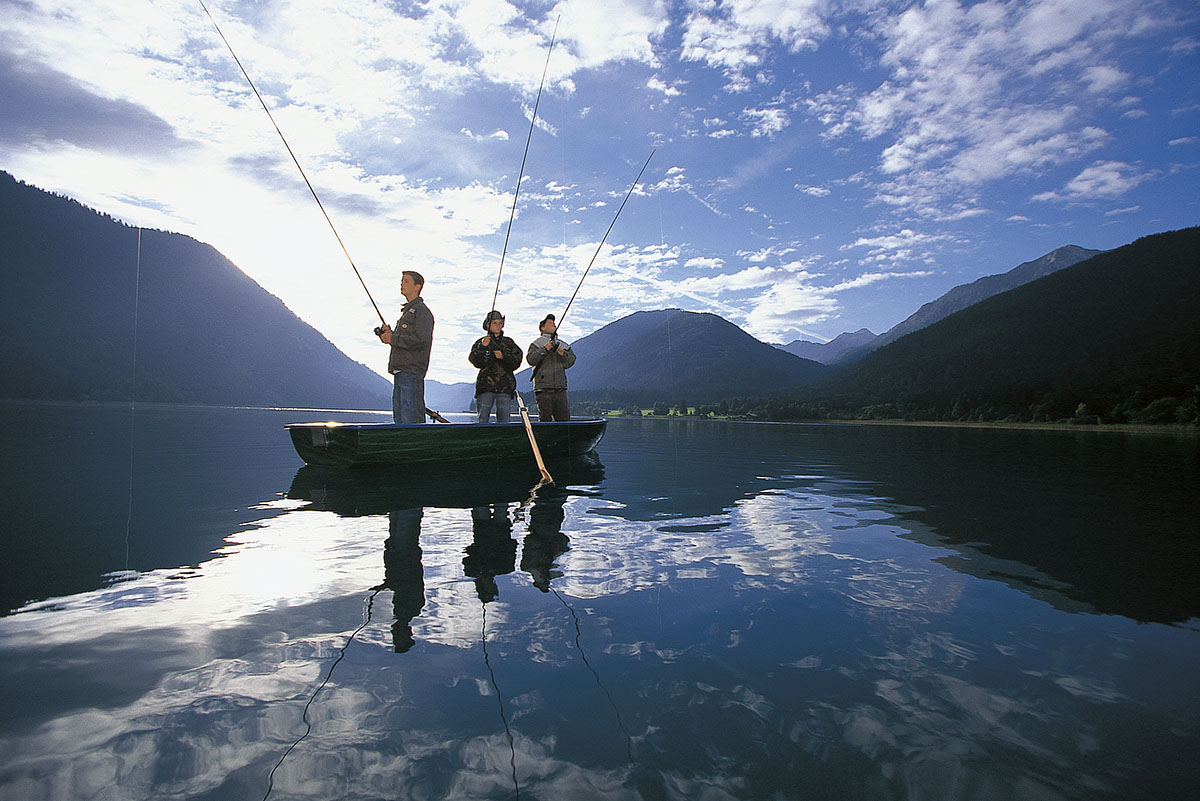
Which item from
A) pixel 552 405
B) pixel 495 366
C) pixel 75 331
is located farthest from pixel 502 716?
pixel 75 331

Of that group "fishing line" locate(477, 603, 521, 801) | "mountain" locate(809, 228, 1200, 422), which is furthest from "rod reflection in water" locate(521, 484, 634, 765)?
"mountain" locate(809, 228, 1200, 422)

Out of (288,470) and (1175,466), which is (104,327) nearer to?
(288,470)

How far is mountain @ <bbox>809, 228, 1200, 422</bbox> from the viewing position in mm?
69750

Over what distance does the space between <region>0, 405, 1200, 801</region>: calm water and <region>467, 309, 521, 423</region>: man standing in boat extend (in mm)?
6622

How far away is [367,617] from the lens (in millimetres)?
3830

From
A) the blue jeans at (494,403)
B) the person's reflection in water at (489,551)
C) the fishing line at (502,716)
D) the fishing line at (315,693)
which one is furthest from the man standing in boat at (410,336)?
the fishing line at (502,716)

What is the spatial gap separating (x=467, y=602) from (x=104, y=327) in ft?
736

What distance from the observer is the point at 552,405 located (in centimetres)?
1560

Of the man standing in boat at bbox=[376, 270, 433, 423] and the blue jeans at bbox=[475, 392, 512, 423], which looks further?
the blue jeans at bbox=[475, 392, 512, 423]

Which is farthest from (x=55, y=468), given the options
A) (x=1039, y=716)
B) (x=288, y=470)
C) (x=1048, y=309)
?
(x=1048, y=309)

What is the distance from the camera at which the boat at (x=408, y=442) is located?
10914 mm

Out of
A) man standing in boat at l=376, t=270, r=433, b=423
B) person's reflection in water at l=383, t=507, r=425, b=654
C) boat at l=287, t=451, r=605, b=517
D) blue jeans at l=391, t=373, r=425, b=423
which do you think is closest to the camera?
person's reflection in water at l=383, t=507, r=425, b=654

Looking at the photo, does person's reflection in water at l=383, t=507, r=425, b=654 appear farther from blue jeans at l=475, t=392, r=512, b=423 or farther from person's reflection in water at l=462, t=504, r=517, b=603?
blue jeans at l=475, t=392, r=512, b=423

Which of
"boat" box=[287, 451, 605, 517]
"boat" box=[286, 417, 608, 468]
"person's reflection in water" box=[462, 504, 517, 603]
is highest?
"boat" box=[286, 417, 608, 468]
